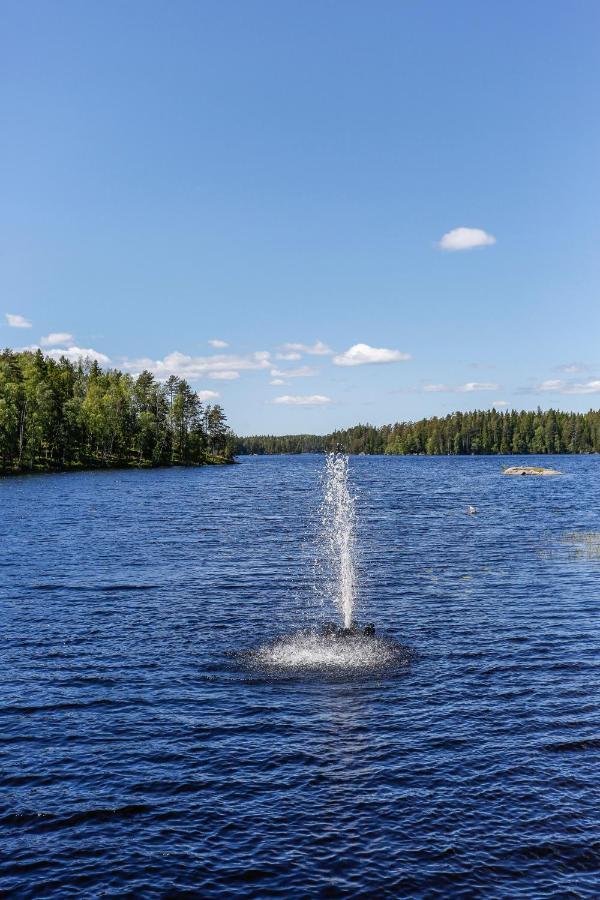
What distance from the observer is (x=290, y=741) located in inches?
774

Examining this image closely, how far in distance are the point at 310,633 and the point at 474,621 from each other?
26.5ft

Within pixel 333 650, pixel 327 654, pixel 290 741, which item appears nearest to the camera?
pixel 290 741

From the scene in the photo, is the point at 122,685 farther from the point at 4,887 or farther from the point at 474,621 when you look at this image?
the point at 474,621

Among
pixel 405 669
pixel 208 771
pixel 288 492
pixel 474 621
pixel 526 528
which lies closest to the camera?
pixel 208 771

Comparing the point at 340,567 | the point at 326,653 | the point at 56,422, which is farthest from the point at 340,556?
the point at 56,422

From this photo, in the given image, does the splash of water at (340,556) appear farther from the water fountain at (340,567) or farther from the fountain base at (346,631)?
the fountain base at (346,631)

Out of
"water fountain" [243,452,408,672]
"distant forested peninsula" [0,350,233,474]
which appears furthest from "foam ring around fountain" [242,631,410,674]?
"distant forested peninsula" [0,350,233,474]

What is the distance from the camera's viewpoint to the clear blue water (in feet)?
47.4

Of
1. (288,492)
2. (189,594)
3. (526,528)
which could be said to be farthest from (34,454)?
(189,594)

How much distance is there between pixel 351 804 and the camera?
1655 cm

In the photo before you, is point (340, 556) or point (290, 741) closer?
point (290, 741)

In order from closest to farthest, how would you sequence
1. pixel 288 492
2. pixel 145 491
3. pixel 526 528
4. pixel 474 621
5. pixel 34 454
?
pixel 474 621
pixel 526 528
pixel 145 491
pixel 288 492
pixel 34 454

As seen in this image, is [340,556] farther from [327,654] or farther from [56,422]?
[56,422]

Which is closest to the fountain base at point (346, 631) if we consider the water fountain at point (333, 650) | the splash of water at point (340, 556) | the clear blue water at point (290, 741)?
the water fountain at point (333, 650)
